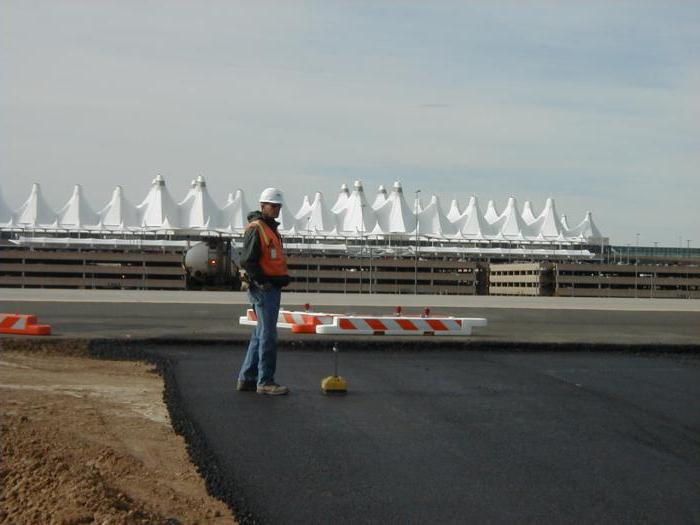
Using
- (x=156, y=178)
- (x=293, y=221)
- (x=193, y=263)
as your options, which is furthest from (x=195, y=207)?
(x=193, y=263)

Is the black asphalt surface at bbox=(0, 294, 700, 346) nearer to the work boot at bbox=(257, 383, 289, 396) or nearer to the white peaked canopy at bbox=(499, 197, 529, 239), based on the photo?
the work boot at bbox=(257, 383, 289, 396)

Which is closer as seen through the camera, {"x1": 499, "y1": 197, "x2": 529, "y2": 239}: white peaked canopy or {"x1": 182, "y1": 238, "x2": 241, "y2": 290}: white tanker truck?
{"x1": 182, "y1": 238, "x2": 241, "y2": 290}: white tanker truck

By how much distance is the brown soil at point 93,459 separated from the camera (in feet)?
16.2

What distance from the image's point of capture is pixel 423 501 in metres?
5.42

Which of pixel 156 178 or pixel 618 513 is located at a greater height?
pixel 156 178

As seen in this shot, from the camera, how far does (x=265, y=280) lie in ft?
31.3

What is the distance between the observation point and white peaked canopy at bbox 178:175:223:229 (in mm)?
91875

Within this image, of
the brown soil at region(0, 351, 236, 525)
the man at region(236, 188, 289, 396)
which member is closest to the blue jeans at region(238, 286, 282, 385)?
the man at region(236, 188, 289, 396)

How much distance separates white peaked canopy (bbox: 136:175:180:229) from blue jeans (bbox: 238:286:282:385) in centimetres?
8039

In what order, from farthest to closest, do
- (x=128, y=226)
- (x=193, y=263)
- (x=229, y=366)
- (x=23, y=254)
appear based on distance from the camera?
1. (x=128, y=226)
2. (x=23, y=254)
3. (x=193, y=263)
4. (x=229, y=366)

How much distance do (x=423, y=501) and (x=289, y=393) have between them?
4.26 m

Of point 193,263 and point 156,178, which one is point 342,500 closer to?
point 193,263

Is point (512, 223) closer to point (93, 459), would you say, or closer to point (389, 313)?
point (389, 313)

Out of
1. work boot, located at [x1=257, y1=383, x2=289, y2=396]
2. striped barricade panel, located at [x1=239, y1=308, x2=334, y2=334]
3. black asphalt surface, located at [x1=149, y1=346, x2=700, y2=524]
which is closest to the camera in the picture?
black asphalt surface, located at [x1=149, y1=346, x2=700, y2=524]
